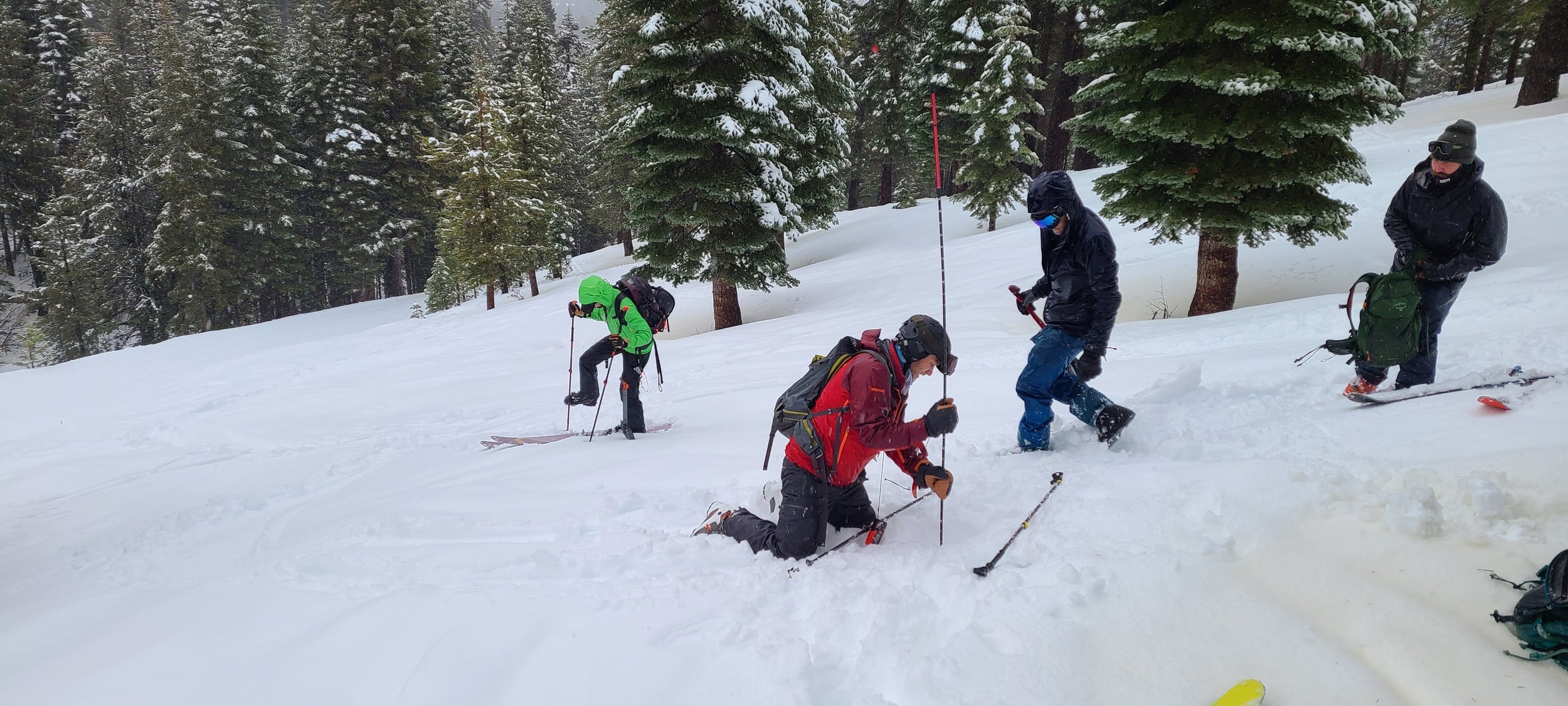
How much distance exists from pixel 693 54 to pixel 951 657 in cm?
1340

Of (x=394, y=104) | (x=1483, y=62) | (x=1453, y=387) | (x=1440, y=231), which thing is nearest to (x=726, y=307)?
(x=1440, y=231)

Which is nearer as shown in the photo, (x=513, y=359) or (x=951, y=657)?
(x=951, y=657)

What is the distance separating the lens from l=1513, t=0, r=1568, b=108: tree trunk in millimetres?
16891

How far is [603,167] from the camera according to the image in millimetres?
24266

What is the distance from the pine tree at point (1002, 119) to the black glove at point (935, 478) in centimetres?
1838

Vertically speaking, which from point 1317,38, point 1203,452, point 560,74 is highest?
point 560,74

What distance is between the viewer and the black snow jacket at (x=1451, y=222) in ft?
15.0

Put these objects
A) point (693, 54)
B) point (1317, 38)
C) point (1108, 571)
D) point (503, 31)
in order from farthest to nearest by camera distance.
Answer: point (503, 31) < point (693, 54) < point (1317, 38) < point (1108, 571)

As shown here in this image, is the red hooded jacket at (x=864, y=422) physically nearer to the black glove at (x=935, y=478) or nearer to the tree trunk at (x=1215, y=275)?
the black glove at (x=935, y=478)

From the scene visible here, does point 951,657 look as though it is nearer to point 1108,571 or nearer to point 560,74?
point 1108,571

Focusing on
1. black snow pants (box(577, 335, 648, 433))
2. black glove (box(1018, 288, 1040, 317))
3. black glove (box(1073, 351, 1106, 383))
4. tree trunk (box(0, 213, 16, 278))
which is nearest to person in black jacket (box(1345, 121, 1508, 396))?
black glove (box(1073, 351, 1106, 383))

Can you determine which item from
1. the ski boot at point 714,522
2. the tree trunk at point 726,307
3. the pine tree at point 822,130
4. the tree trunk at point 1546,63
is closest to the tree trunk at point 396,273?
the pine tree at point 822,130

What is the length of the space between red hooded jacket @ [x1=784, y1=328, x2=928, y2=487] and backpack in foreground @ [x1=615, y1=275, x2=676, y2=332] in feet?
13.6

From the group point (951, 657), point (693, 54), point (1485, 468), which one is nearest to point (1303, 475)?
point (1485, 468)
